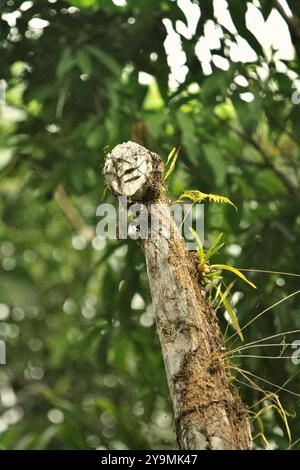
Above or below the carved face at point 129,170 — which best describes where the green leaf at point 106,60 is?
below

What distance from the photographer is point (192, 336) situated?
153 cm

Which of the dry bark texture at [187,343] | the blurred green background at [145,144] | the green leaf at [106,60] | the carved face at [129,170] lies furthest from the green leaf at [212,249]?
the green leaf at [106,60]

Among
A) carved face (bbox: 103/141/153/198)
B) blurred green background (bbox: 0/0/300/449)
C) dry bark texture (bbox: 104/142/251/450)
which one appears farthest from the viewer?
blurred green background (bbox: 0/0/300/449)

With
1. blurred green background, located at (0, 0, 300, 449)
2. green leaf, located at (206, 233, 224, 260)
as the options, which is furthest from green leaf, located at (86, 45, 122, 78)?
green leaf, located at (206, 233, 224, 260)

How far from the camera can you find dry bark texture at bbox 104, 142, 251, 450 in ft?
4.84

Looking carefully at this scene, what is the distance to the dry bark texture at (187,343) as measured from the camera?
4.84ft

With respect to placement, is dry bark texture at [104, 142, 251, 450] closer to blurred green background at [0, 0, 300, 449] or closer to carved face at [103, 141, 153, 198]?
carved face at [103, 141, 153, 198]

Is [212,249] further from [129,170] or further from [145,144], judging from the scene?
[145,144]

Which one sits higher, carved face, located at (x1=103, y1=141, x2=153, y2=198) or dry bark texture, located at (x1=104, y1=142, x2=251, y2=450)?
carved face, located at (x1=103, y1=141, x2=153, y2=198)

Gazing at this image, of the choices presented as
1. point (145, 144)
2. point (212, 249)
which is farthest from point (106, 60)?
point (212, 249)

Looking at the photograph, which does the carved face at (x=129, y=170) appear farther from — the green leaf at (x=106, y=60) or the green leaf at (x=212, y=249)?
the green leaf at (x=106, y=60)

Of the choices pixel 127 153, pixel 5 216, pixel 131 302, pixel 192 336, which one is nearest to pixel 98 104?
pixel 131 302
